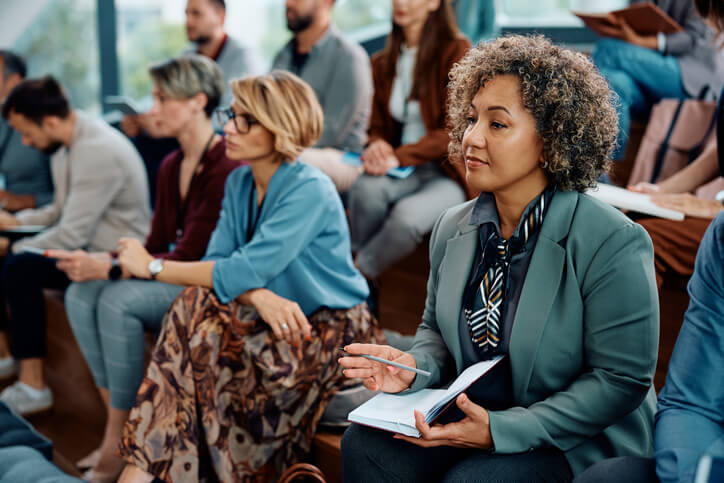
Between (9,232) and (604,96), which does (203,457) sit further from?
(9,232)

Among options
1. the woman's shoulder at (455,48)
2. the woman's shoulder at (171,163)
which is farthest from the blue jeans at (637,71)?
the woman's shoulder at (171,163)

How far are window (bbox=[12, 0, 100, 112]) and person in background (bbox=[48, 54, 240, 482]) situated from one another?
2375mm

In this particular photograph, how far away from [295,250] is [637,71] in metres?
1.53

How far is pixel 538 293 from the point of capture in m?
1.20

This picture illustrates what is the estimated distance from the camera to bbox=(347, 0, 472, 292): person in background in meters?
2.49

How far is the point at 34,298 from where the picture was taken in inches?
112

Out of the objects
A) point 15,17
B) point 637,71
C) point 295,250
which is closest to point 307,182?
point 295,250

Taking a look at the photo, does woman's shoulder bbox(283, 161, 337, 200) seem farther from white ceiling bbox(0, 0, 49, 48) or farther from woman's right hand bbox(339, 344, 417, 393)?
white ceiling bbox(0, 0, 49, 48)

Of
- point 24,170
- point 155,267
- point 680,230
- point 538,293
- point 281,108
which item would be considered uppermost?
point 281,108

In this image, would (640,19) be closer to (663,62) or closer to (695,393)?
(663,62)

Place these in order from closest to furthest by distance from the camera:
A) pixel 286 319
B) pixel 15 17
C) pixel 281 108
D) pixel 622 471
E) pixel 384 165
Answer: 1. pixel 622 471
2. pixel 286 319
3. pixel 281 108
4. pixel 384 165
5. pixel 15 17

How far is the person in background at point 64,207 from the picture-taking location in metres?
2.79

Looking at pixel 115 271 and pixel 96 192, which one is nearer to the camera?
pixel 115 271

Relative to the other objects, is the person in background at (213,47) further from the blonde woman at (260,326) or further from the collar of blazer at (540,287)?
the collar of blazer at (540,287)
